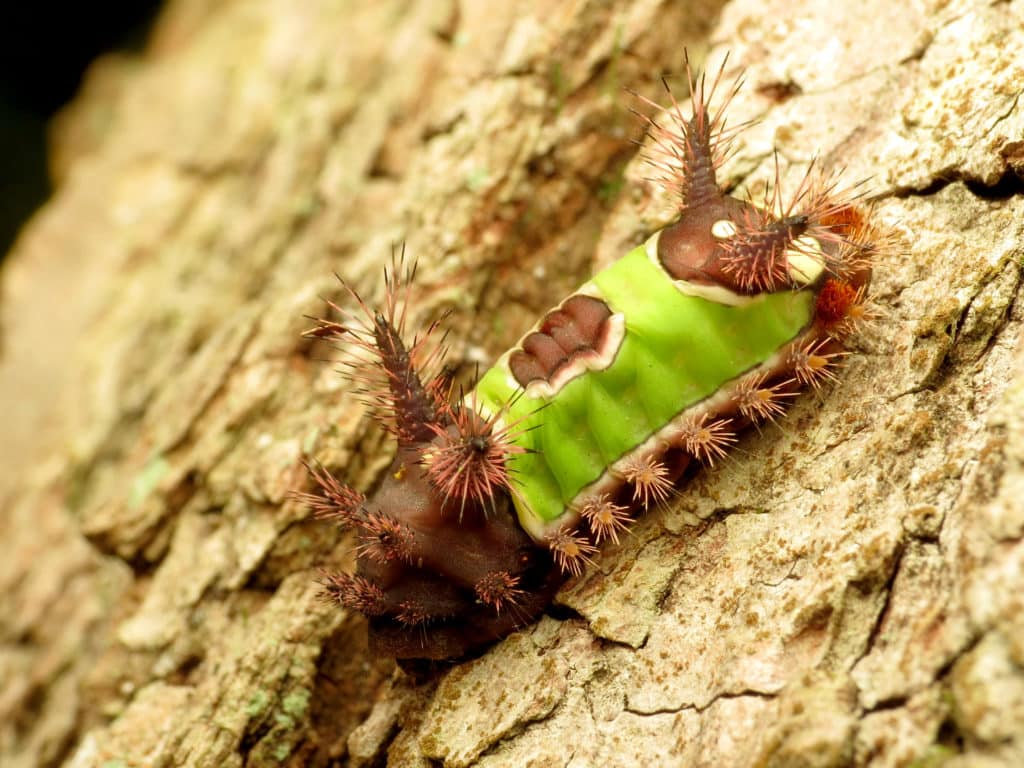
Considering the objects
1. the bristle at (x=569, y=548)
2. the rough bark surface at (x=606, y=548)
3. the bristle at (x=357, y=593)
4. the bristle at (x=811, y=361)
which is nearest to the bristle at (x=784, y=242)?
the bristle at (x=811, y=361)

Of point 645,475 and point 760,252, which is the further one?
point 645,475

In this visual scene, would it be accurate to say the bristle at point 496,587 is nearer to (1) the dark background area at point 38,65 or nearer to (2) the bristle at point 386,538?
(2) the bristle at point 386,538

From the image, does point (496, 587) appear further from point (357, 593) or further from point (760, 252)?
point (760, 252)

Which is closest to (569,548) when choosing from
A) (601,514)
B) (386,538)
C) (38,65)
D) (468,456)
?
(601,514)

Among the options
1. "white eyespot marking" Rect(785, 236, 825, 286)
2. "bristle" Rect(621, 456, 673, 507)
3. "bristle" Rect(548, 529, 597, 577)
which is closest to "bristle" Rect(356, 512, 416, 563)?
"bristle" Rect(548, 529, 597, 577)

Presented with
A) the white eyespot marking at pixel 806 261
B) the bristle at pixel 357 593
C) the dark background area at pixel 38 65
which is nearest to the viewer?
the white eyespot marking at pixel 806 261

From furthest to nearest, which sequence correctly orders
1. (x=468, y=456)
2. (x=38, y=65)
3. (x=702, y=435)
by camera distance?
(x=38, y=65), (x=702, y=435), (x=468, y=456)

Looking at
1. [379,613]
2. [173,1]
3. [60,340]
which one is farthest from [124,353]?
[173,1]
